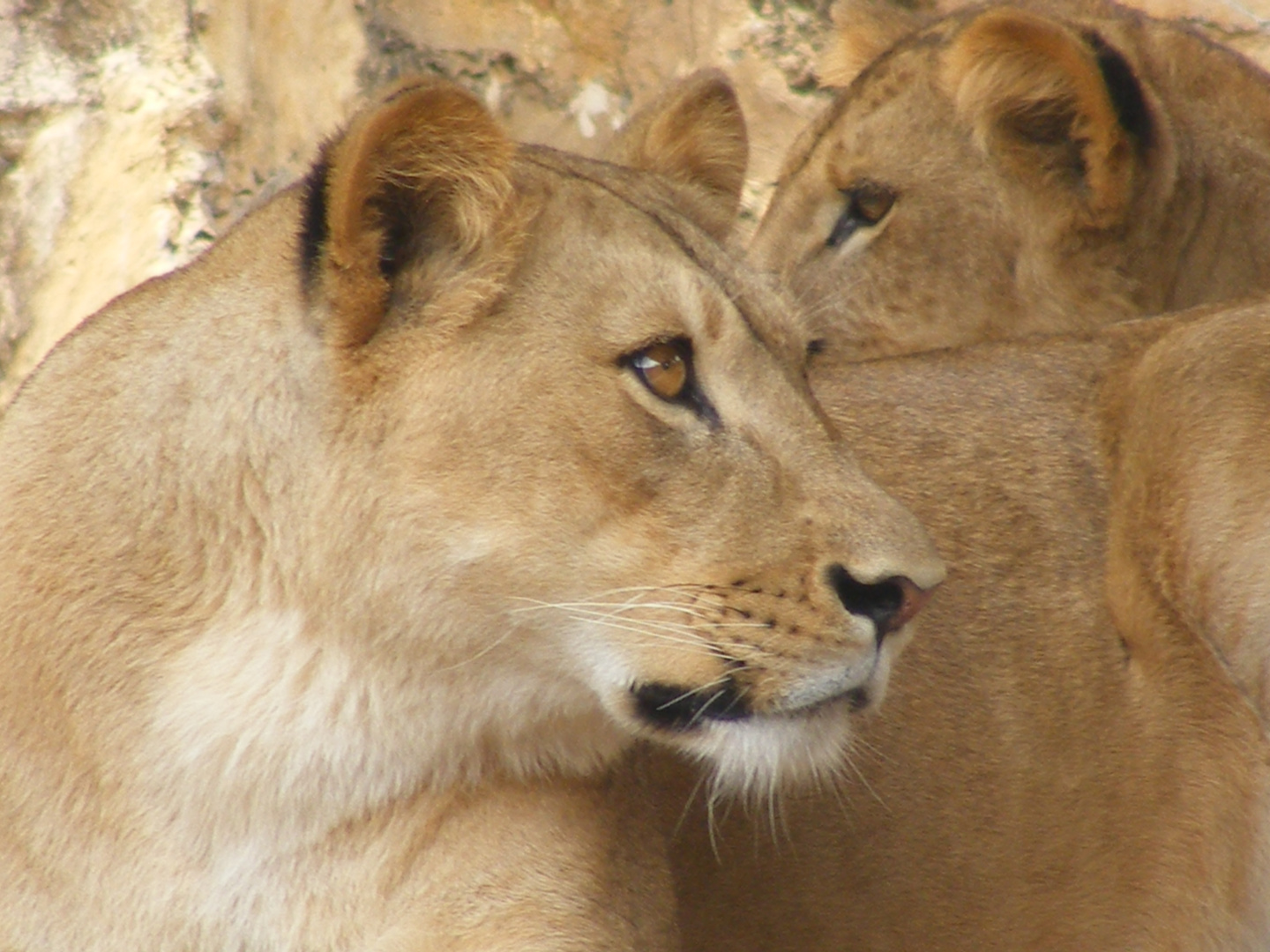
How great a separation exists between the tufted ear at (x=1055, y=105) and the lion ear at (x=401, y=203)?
87.1 inches

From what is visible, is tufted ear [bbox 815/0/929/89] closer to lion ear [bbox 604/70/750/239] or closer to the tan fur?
the tan fur

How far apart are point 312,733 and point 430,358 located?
518 millimetres

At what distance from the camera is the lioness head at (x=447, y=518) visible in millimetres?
2555

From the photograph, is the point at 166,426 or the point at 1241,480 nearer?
the point at 166,426

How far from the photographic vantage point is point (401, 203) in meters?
2.58

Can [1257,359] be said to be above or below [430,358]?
below

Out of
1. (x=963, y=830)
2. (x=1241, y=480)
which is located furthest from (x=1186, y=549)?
(x=963, y=830)

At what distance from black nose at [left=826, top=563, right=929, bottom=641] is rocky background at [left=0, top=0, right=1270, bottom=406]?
3.30 m

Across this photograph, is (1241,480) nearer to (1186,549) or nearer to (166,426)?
(1186,549)

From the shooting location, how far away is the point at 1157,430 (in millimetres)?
3680

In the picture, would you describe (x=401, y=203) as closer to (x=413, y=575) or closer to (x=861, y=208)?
(x=413, y=575)

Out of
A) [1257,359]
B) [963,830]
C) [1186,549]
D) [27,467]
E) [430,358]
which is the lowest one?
[963,830]

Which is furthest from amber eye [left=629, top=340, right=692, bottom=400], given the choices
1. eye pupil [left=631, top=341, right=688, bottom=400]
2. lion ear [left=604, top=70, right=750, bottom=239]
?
lion ear [left=604, top=70, right=750, bottom=239]

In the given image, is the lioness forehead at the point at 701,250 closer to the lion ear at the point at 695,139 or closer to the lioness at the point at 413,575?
the lioness at the point at 413,575
